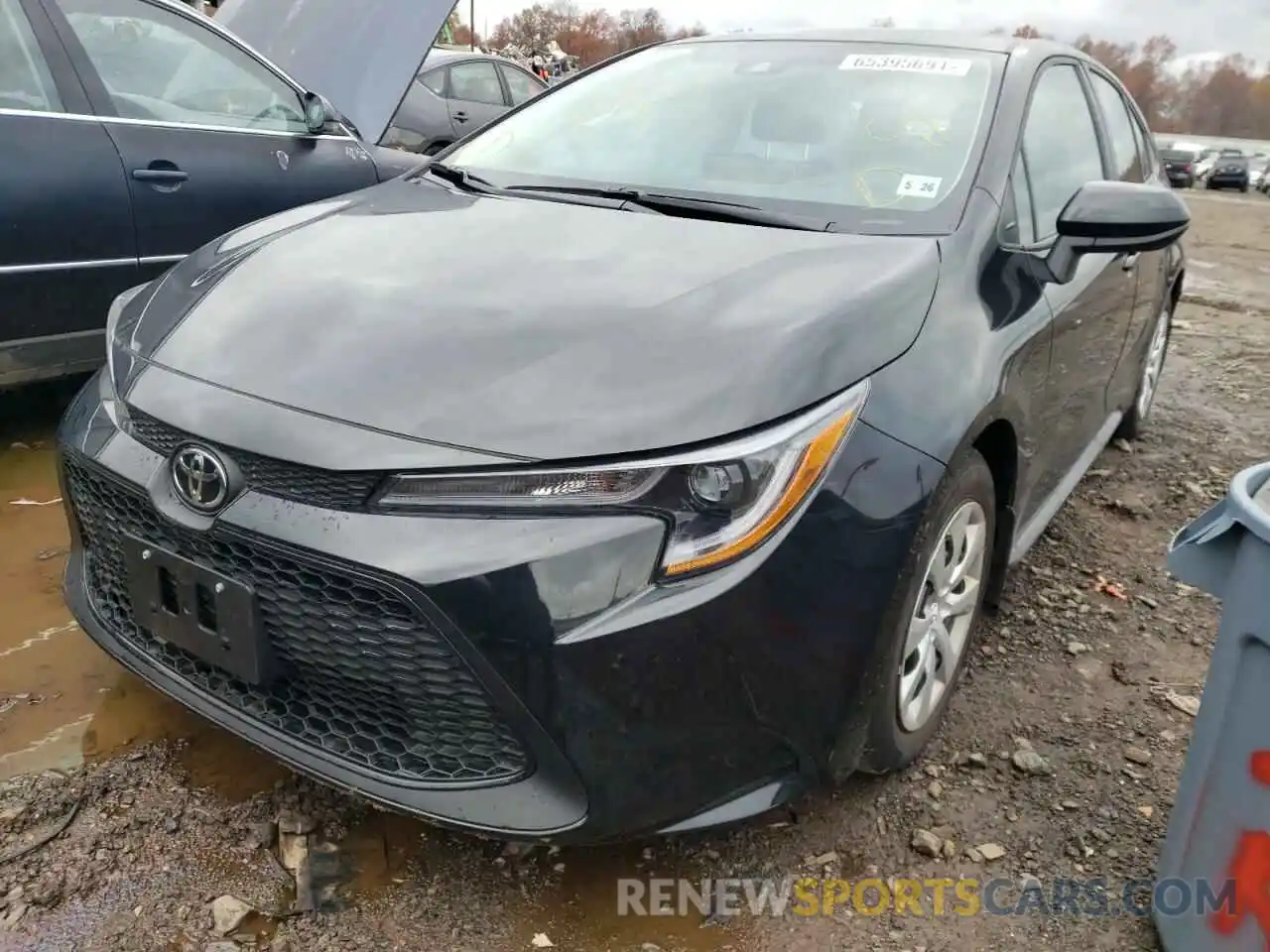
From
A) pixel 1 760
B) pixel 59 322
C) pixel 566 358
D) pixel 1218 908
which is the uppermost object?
pixel 566 358

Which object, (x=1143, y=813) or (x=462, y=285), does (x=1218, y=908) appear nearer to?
(x=1143, y=813)

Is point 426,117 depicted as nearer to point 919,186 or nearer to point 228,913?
point 919,186

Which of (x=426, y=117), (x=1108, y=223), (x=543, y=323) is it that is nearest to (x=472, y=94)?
(x=426, y=117)

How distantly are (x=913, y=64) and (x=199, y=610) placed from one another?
2.13 metres

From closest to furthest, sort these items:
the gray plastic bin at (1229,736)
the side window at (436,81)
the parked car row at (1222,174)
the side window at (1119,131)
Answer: the gray plastic bin at (1229,736) → the side window at (1119,131) → the side window at (436,81) → the parked car row at (1222,174)

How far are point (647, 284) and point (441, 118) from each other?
7.63 meters

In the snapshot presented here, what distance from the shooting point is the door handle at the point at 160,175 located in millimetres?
3381

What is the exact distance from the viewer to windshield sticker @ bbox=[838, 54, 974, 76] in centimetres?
256

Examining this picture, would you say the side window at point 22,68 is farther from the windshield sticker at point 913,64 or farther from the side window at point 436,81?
the side window at point 436,81

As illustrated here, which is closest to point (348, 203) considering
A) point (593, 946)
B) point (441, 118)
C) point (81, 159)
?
point (81, 159)

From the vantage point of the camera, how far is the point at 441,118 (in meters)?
8.76

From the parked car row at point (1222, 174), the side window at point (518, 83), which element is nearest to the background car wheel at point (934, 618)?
the side window at point (518, 83)

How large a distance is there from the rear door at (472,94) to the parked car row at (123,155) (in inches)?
185

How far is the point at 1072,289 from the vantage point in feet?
8.45
